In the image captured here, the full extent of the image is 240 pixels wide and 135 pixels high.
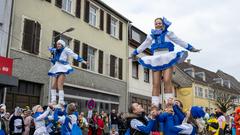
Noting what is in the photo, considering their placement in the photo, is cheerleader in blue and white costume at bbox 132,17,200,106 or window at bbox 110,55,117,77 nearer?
cheerleader in blue and white costume at bbox 132,17,200,106

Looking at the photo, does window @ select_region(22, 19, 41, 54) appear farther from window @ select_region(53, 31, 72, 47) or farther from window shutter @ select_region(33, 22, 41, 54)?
window @ select_region(53, 31, 72, 47)

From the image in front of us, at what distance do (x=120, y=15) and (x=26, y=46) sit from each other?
11.7 m

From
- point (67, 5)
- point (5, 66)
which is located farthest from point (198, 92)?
point (5, 66)

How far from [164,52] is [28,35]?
13.1 meters

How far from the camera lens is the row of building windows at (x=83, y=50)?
722 inches

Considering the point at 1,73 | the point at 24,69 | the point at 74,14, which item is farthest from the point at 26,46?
the point at 74,14

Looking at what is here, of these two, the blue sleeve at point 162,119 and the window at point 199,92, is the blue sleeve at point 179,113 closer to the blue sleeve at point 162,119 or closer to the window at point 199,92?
the blue sleeve at point 162,119

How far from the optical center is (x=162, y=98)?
691 cm

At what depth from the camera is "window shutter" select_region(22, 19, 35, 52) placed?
18.2 metres

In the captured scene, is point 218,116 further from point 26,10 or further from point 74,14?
point 74,14

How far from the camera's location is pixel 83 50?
2308cm

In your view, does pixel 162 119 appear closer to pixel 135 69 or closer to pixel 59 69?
pixel 59 69

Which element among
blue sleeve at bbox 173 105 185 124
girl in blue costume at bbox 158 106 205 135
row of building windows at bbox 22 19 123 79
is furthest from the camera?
row of building windows at bbox 22 19 123 79

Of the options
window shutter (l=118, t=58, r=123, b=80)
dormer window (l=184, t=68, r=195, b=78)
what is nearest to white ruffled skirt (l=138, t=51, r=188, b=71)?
window shutter (l=118, t=58, r=123, b=80)
